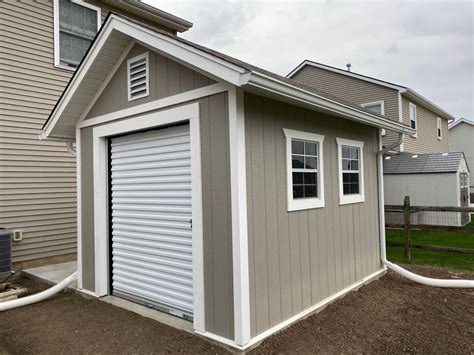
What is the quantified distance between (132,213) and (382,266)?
4.37 m

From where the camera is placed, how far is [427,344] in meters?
3.56

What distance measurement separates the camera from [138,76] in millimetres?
4395

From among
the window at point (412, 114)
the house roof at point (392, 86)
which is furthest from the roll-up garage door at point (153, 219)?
the window at point (412, 114)

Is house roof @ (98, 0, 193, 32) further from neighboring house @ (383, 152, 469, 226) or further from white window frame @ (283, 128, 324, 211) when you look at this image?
neighboring house @ (383, 152, 469, 226)

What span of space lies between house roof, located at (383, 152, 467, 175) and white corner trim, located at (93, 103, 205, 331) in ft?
38.0

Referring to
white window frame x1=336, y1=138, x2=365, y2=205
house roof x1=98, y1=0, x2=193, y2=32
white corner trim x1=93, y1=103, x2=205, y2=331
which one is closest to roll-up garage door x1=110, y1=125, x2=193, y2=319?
white corner trim x1=93, y1=103, x2=205, y2=331

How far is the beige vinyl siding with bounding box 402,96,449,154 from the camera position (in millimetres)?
15255

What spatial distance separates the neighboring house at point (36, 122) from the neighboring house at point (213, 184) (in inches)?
73.5

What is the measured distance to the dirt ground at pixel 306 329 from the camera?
11.4ft

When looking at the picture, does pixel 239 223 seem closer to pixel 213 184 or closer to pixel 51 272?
pixel 213 184

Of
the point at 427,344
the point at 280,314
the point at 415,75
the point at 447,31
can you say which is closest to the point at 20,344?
the point at 280,314

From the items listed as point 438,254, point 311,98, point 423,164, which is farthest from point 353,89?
point 311,98

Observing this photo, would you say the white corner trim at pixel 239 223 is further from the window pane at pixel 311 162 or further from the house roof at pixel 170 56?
the window pane at pixel 311 162

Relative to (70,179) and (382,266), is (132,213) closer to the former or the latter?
(70,179)
